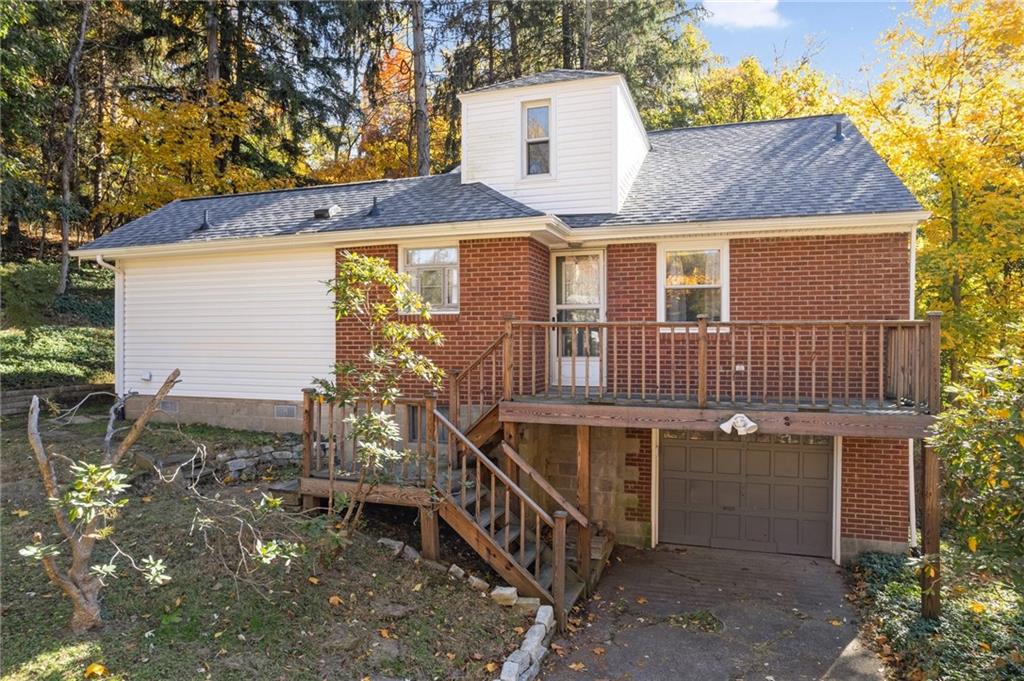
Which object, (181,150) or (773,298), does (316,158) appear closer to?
(181,150)

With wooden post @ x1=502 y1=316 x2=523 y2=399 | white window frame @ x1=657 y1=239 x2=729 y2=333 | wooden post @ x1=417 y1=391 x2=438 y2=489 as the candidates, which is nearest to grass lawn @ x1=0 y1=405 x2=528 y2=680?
wooden post @ x1=417 y1=391 x2=438 y2=489

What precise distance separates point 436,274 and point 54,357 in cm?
1098

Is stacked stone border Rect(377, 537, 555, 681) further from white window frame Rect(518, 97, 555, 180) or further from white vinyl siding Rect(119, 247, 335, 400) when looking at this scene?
white window frame Rect(518, 97, 555, 180)

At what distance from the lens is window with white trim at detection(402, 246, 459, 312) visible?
8836 millimetres

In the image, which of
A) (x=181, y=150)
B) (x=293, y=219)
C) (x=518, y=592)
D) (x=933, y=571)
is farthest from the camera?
(x=181, y=150)

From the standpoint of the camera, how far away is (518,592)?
245 inches

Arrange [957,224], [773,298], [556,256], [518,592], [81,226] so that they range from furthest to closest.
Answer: [81,226] → [957,224] → [556,256] → [773,298] → [518,592]

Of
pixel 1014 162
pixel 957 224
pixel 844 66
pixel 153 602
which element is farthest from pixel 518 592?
pixel 844 66

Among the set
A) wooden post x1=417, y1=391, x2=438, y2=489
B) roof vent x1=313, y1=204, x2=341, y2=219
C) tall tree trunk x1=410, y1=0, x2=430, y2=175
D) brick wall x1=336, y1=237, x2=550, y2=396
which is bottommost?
wooden post x1=417, y1=391, x2=438, y2=489

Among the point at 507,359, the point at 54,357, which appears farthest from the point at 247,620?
the point at 54,357

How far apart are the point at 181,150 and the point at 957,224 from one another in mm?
18425

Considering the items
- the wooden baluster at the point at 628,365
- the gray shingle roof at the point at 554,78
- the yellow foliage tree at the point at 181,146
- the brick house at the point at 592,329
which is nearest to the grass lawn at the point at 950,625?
the brick house at the point at 592,329

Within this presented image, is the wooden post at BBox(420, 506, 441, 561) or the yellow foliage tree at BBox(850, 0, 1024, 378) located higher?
the yellow foliage tree at BBox(850, 0, 1024, 378)

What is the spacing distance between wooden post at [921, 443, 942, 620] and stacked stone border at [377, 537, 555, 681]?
3.82 meters
